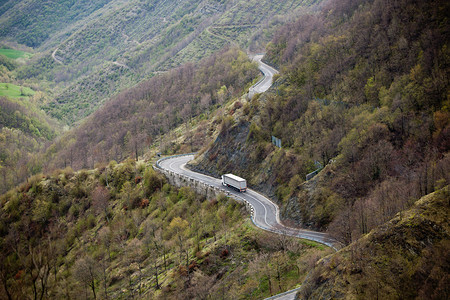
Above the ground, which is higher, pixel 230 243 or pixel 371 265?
pixel 371 265

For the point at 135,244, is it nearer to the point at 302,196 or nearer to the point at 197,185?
the point at 197,185

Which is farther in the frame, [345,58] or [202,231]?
[345,58]

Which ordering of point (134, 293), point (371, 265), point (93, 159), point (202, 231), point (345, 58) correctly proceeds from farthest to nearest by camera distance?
point (93, 159) < point (345, 58) < point (202, 231) < point (134, 293) < point (371, 265)

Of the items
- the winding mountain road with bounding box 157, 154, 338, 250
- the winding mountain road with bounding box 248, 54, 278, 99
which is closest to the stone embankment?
the winding mountain road with bounding box 157, 154, 338, 250

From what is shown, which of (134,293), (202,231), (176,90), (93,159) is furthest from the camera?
(176,90)

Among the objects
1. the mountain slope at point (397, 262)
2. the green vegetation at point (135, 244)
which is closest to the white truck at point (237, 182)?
the green vegetation at point (135, 244)

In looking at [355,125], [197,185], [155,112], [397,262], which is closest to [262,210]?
[197,185]

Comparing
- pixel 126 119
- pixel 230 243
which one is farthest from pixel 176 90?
pixel 230 243

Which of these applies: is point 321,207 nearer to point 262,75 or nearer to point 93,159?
point 262,75
